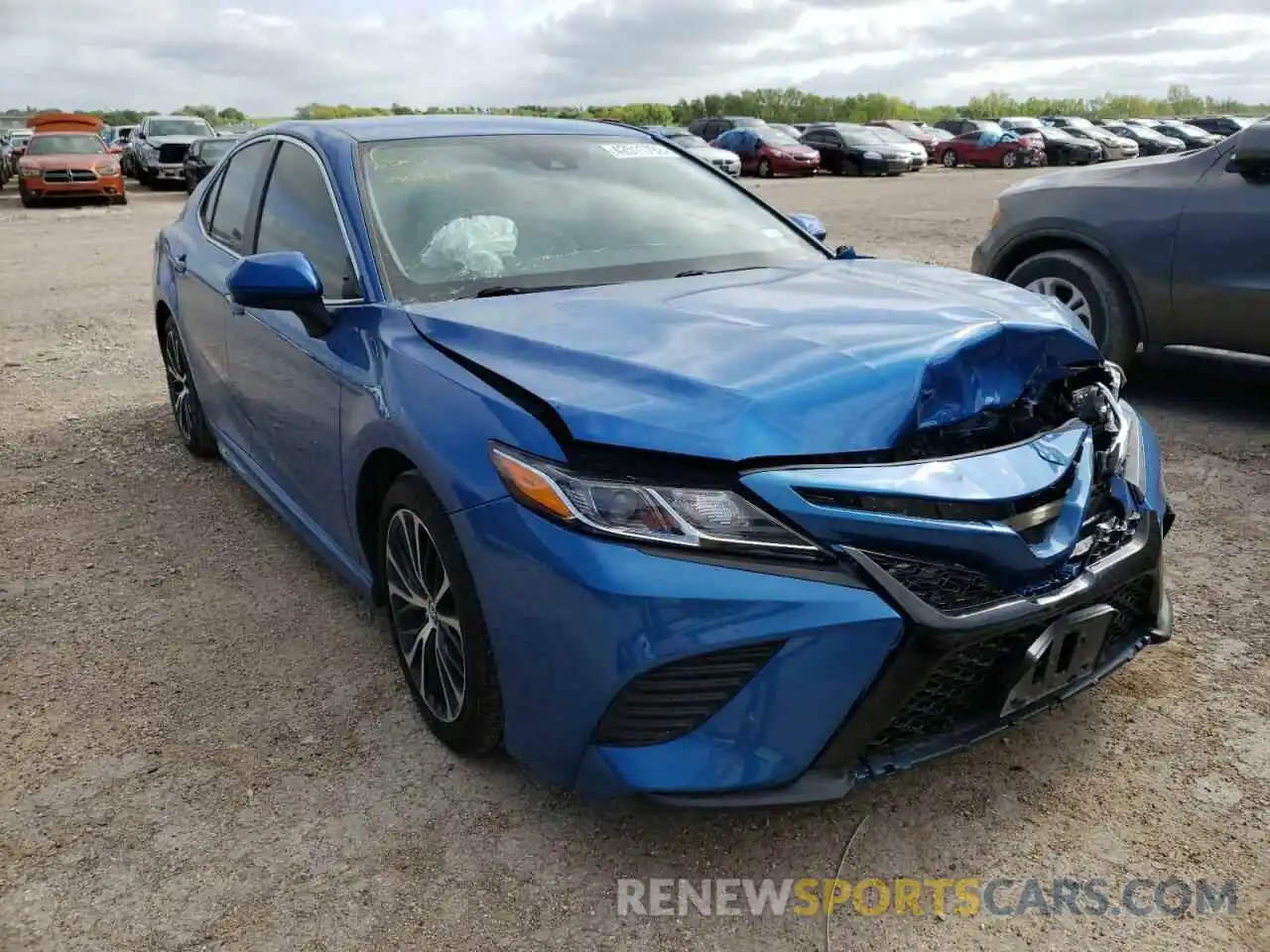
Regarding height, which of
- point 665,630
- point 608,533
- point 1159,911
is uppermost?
point 608,533

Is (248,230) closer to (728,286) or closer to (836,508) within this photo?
(728,286)

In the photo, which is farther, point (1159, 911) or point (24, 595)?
point (24, 595)

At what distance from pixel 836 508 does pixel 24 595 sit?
3092 mm

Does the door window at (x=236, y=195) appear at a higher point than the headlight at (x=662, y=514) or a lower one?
higher

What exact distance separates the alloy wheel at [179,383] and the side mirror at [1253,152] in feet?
15.9

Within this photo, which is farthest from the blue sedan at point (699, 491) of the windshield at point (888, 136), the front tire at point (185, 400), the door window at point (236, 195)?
the windshield at point (888, 136)

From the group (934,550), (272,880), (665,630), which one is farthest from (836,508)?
(272,880)

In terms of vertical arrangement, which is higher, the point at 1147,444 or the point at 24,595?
the point at 1147,444

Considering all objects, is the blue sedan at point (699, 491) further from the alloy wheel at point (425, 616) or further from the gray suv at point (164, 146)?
the gray suv at point (164, 146)

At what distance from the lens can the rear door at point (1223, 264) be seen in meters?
4.83

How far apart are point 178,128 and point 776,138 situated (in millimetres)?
15403

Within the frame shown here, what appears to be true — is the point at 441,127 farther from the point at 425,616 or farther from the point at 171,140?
the point at 171,140

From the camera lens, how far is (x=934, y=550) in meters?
2.05

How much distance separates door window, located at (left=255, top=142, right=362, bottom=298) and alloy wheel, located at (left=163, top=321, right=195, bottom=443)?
1.35 m
